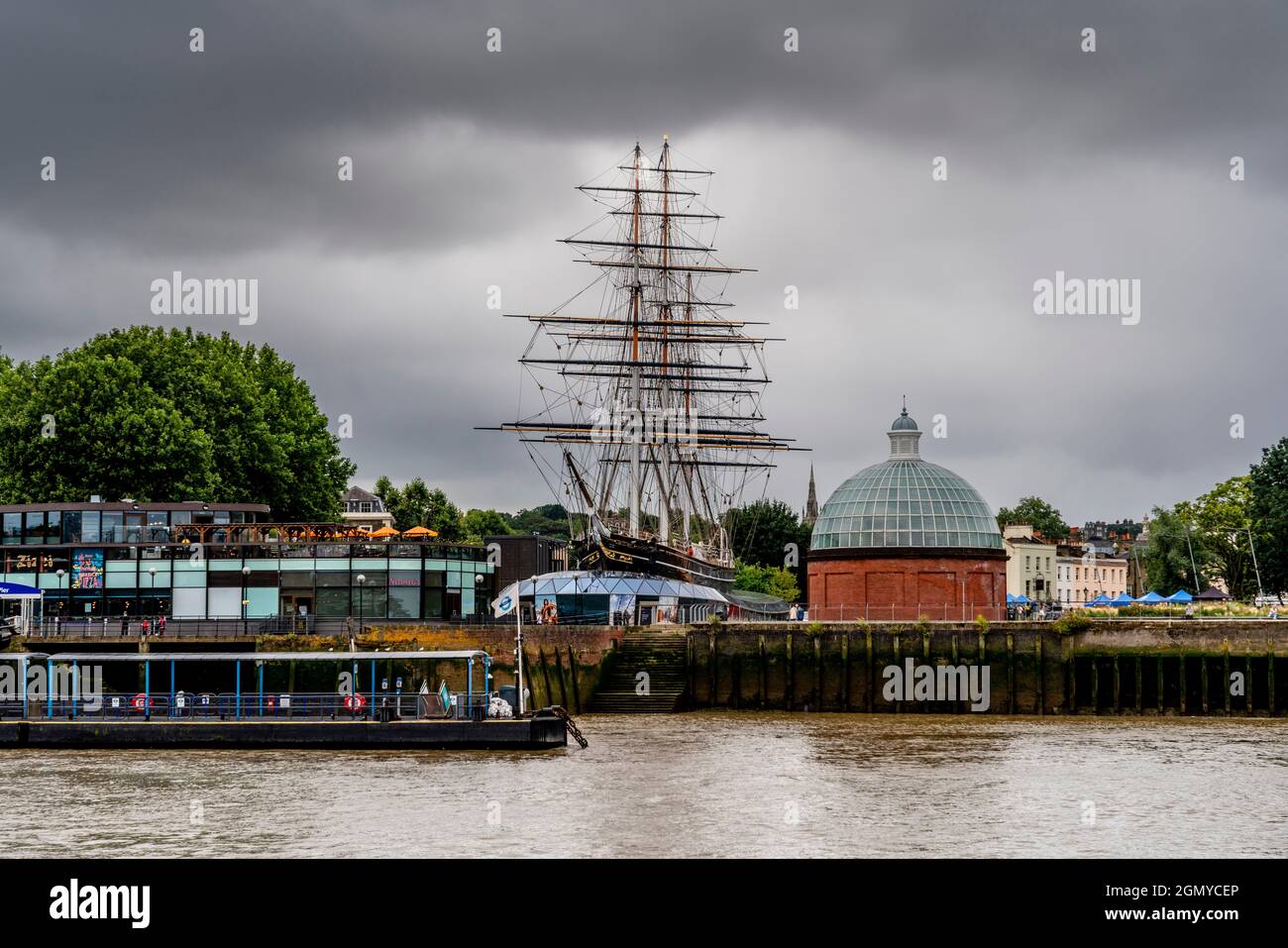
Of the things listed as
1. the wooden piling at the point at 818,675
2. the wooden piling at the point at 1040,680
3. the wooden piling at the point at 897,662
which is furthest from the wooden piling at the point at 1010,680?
the wooden piling at the point at 818,675

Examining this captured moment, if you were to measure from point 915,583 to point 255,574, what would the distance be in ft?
112

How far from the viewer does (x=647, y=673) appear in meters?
68.1

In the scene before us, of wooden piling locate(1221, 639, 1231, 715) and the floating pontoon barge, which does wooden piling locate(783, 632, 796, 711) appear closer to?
wooden piling locate(1221, 639, 1231, 715)

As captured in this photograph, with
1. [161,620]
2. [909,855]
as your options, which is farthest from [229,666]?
[909,855]

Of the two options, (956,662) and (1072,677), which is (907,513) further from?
(1072,677)

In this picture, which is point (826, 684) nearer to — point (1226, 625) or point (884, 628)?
point (884, 628)

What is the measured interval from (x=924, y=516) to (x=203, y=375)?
1710 inches

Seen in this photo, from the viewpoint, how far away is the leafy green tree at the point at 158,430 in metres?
89.4

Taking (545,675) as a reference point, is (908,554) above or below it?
above

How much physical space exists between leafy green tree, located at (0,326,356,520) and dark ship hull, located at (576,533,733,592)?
73.5ft

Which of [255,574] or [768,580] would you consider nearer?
[255,574]

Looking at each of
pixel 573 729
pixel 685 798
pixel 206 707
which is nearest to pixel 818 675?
pixel 573 729

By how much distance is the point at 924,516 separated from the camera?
85750 millimetres
